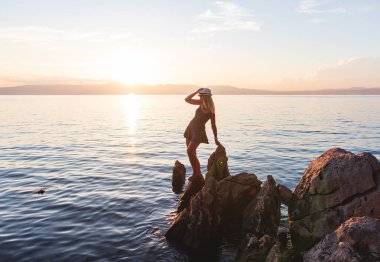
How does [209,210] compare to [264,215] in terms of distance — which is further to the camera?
[209,210]

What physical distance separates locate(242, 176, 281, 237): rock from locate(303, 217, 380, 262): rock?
14.6 feet

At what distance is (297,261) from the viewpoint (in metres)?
8.45

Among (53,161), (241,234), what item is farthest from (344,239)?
(53,161)

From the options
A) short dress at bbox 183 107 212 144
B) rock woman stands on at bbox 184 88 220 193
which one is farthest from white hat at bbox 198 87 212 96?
short dress at bbox 183 107 212 144

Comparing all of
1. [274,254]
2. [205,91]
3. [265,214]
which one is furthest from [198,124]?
[274,254]

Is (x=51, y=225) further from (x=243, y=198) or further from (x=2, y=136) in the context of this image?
(x=2, y=136)

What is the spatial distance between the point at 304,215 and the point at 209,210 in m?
3.40

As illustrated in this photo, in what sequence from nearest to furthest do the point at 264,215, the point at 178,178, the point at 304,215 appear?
1. the point at 304,215
2. the point at 264,215
3. the point at 178,178

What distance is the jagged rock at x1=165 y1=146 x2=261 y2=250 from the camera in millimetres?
12148

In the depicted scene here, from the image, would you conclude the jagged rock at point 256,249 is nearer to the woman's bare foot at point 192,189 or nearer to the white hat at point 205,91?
the woman's bare foot at point 192,189

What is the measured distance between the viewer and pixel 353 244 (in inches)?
281

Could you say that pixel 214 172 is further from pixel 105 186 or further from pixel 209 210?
pixel 105 186

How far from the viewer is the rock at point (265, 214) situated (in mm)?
12133

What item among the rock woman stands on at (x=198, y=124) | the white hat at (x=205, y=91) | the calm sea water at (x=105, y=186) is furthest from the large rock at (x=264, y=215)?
the white hat at (x=205, y=91)
